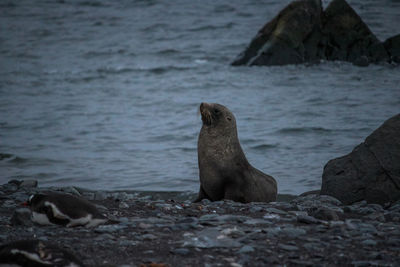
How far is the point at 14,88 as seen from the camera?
837 inches

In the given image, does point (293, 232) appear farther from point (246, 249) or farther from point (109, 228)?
point (109, 228)

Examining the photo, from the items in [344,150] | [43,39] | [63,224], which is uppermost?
[43,39]

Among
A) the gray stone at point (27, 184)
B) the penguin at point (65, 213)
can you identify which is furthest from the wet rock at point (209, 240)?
the gray stone at point (27, 184)

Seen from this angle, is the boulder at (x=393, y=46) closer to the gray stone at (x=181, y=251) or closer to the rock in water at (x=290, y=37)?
the rock in water at (x=290, y=37)

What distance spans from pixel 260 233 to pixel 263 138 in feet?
28.6

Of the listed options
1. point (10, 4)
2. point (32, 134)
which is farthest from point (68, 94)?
point (10, 4)

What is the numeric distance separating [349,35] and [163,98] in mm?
7199

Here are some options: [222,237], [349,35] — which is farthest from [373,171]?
[349,35]

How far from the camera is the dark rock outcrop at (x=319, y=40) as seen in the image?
20672 millimetres

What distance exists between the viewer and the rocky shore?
4.59m

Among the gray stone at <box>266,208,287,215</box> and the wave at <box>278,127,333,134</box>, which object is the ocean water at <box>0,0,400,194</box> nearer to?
the wave at <box>278,127,333,134</box>

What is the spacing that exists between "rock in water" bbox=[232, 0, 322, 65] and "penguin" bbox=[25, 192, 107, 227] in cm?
1577

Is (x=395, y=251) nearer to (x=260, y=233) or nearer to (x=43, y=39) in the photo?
(x=260, y=233)

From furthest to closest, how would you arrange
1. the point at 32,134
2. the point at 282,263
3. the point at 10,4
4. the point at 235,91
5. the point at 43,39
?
the point at 10,4 < the point at 43,39 < the point at 235,91 < the point at 32,134 < the point at 282,263
